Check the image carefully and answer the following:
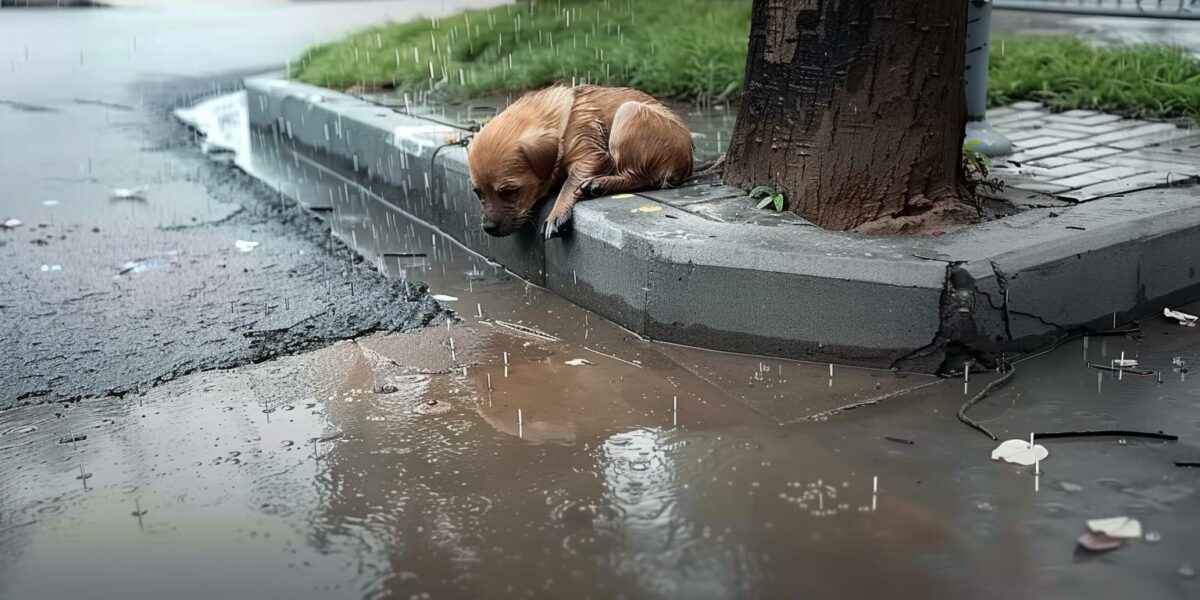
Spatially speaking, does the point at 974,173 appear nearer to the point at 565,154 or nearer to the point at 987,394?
the point at 987,394

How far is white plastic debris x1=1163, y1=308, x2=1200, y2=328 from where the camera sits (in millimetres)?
5078

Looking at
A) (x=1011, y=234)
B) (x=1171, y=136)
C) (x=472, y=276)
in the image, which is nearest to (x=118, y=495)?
(x=472, y=276)

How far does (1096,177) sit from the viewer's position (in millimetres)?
6188

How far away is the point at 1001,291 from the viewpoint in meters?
4.55

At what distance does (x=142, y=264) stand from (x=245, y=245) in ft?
2.16

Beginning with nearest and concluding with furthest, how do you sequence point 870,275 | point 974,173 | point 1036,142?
point 870,275 → point 974,173 → point 1036,142

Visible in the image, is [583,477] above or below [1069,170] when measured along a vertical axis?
below

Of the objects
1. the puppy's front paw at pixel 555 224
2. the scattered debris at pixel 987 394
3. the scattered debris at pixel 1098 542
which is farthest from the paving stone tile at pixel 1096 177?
the scattered debris at pixel 1098 542

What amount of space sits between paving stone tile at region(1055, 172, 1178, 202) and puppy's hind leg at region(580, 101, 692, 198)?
1.98 metres

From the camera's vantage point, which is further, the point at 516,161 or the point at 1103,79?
the point at 1103,79

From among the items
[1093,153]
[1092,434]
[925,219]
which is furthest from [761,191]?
[1093,153]

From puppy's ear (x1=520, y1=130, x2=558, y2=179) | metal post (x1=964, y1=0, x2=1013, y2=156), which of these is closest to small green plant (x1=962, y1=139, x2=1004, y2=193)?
metal post (x1=964, y1=0, x2=1013, y2=156)

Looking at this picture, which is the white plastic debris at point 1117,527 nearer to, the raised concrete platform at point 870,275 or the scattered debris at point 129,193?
the raised concrete platform at point 870,275

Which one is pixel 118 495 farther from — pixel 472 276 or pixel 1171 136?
pixel 1171 136
